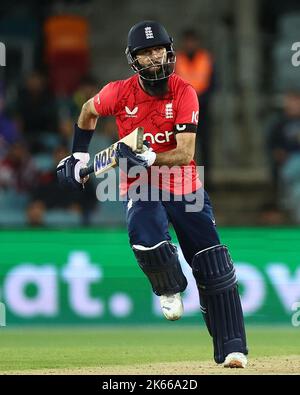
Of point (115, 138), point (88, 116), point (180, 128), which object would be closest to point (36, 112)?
point (115, 138)

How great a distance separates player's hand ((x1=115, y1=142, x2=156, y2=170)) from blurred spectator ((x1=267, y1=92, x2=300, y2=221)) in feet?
21.6

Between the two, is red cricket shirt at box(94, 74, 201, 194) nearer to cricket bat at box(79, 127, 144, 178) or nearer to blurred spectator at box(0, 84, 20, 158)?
cricket bat at box(79, 127, 144, 178)

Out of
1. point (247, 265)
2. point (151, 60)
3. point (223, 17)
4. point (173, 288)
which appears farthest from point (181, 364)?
point (223, 17)

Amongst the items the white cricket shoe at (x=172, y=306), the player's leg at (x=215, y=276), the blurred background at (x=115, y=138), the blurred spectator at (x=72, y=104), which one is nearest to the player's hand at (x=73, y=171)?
the player's leg at (x=215, y=276)

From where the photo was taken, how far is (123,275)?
12305mm

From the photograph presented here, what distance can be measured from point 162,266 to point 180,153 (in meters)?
0.71

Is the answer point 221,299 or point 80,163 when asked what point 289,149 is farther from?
point 221,299

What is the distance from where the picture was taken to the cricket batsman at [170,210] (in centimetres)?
764

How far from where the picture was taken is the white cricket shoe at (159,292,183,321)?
25.4ft

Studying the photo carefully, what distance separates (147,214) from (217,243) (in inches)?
19.5

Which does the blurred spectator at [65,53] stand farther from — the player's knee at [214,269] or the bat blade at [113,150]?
the player's knee at [214,269]

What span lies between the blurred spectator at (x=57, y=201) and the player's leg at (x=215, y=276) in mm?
5705

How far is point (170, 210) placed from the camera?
7.77 meters
